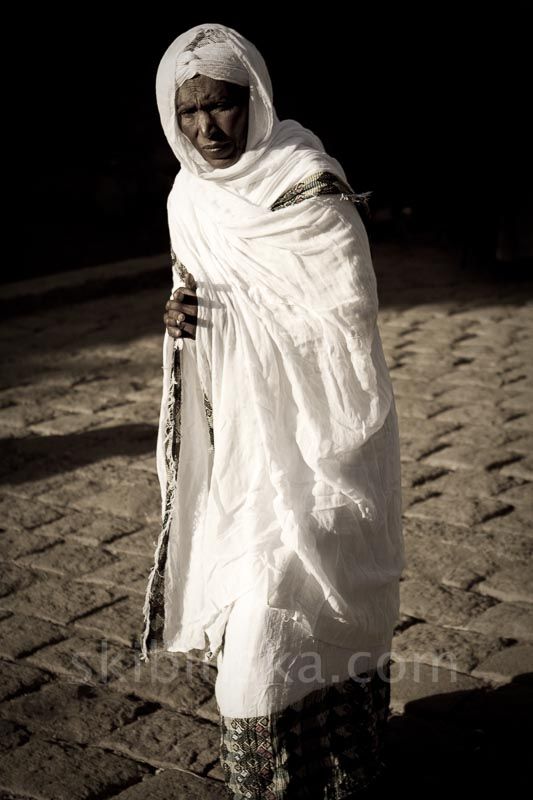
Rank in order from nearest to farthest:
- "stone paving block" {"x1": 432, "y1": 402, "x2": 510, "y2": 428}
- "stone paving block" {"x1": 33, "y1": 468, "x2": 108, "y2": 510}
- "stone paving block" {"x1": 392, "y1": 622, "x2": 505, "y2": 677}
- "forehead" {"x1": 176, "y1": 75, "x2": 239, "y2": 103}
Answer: "forehead" {"x1": 176, "y1": 75, "x2": 239, "y2": 103}, "stone paving block" {"x1": 392, "y1": 622, "x2": 505, "y2": 677}, "stone paving block" {"x1": 33, "y1": 468, "x2": 108, "y2": 510}, "stone paving block" {"x1": 432, "y1": 402, "x2": 510, "y2": 428}

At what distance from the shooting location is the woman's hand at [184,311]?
2.66m

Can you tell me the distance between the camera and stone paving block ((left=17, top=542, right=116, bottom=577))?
4.17 m

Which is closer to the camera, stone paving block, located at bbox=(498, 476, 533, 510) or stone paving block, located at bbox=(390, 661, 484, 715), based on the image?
stone paving block, located at bbox=(390, 661, 484, 715)

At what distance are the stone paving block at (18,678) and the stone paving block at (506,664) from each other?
4.72 feet

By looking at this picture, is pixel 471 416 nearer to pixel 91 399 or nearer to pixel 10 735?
pixel 91 399

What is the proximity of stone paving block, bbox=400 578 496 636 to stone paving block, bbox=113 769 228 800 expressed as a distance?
45.1 inches

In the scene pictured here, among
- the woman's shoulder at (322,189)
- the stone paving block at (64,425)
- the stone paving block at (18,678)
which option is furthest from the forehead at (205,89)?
the stone paving block at (64,425)

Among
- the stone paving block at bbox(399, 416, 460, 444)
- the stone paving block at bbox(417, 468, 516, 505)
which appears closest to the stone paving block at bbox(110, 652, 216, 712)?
the stone paving block at bbox(417, 468, 516, 505)

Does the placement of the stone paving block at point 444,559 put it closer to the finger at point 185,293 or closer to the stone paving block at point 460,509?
the stone paving block at point 460,509

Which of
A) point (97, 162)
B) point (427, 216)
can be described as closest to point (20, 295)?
point (97, 162)

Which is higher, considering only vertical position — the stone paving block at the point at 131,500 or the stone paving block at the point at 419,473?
the stone paving block at the point at 419,473

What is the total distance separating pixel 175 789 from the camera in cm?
284

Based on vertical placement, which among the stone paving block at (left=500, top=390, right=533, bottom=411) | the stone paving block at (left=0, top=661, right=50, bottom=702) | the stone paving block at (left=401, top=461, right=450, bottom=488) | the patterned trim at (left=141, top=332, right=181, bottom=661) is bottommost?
the stone paving block at (left=401, top=461, right=450, bottom=488)

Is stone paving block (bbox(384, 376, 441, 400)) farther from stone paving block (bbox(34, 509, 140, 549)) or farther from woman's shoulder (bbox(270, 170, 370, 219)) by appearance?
woman's shoulder (bbox(270, 170, 370, 219))
